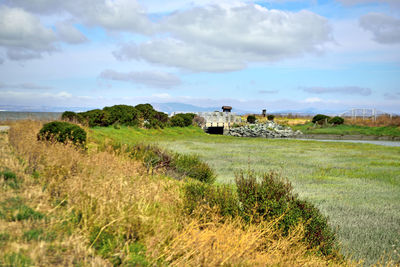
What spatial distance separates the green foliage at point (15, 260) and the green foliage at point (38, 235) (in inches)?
16.4

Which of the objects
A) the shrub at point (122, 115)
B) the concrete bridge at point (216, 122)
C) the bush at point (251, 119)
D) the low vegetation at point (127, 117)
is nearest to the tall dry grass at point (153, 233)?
the low vegetation at point (127, 117)

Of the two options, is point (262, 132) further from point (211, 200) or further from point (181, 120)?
point (211, 200)

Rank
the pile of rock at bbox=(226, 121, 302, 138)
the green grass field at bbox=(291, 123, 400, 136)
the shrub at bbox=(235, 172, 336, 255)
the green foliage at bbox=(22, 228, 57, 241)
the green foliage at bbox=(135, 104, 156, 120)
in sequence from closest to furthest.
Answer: the green foliage at bbox=(22, 228, 57, 241) < the shrub at bbox=(235, 172, 336, 255) < the green foliage at bbox=(135, 104, 156, 120) < the green grass field at bbox=(291, 123, 400, 136) < the pile of rock at bbox=(226, 121, 302, 138)

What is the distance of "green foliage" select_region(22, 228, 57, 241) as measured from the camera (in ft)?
13.7

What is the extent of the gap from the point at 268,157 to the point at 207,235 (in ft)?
48.4

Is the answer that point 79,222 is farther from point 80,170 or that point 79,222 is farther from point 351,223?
point 351,223

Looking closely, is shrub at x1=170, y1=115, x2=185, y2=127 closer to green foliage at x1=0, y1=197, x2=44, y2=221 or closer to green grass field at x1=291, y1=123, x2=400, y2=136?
green grass field at x1=291, y1=123, x2=400, y2=136

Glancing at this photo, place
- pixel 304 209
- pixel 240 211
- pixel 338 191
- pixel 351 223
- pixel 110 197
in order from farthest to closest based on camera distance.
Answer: pixel 338 191
pixel 351 223
pixel 240 211
pixel 304 209
pixel 110 197

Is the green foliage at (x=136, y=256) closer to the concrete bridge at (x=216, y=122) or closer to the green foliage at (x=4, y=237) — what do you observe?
the green foliage at (x=4, y=237)

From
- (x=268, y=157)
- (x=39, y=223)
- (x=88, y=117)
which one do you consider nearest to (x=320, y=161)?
(x=268, y=157)

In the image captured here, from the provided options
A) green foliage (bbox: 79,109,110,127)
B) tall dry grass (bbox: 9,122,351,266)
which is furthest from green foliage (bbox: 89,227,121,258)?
green foliage (bbox: 79,109,110,127)

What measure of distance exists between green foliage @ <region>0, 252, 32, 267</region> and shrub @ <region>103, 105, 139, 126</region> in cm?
2615

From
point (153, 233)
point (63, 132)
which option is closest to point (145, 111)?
point (63, 132)

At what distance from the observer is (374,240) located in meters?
7.00
